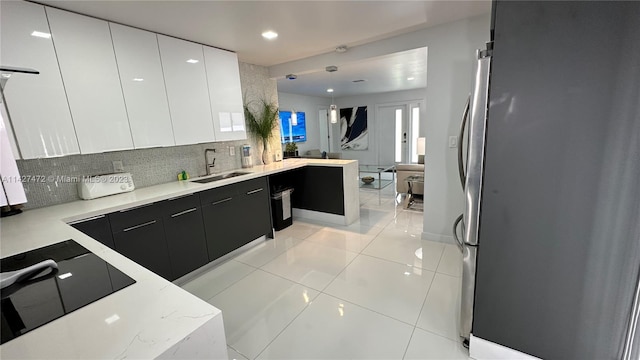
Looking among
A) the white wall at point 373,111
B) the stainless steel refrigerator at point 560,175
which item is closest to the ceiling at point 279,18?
the stainless steel refrigerator at point 560,175

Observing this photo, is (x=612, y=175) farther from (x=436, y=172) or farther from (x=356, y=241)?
(x=356, y=241)

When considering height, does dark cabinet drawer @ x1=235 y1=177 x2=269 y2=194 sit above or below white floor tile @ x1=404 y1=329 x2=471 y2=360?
above

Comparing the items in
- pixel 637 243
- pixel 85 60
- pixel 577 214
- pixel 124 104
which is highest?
pixel 85 60

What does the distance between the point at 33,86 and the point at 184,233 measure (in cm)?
144

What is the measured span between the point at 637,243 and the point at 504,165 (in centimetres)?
59

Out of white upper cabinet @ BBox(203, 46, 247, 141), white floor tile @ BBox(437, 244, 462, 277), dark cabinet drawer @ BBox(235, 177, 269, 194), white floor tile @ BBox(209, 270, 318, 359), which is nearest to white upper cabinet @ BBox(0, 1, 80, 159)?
white upper cabinet @ BBox(203, 46, 247, 141)

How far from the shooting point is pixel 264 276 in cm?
253

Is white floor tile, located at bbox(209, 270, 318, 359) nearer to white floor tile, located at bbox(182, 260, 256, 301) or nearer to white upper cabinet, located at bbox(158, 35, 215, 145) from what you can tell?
white floor tile, located at bbox(182, 260, 256, 301)

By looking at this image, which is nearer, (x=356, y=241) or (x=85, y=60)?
(x=85, y=60)

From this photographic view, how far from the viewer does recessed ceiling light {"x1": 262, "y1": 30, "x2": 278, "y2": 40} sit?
2.53 m

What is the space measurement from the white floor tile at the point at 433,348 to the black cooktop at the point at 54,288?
1.61 m

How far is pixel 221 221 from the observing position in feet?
8.78

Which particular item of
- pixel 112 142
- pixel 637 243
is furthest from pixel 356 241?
pixel 112 142

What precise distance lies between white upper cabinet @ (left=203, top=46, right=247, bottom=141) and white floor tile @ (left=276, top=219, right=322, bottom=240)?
4.58 feet
